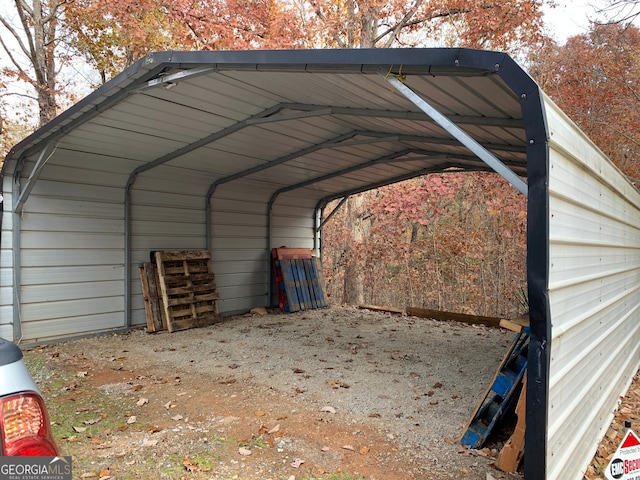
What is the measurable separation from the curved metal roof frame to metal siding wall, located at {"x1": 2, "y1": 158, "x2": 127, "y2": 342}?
21cm

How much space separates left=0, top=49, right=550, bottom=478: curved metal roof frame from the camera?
1968 millimetres

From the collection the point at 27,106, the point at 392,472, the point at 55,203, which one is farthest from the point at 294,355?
the point at 27,106

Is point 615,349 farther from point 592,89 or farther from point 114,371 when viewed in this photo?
point 592,89

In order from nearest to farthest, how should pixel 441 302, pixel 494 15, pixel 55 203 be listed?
pixel 55 203 < pixel 494 15 < pixel 441 302

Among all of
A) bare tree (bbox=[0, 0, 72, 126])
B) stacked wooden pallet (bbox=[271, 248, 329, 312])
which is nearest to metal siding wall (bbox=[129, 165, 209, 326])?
stacked wooden pallet (bbox=[271, 248, 329, 312])

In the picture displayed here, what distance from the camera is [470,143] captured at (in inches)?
96.7

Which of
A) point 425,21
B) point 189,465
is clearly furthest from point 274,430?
point 425,21

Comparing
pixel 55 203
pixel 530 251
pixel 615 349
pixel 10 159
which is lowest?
pixel 615 349

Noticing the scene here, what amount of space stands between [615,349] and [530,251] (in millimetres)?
2556

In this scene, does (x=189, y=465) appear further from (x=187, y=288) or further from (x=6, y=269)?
(x=187, y=288)

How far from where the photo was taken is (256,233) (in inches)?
358

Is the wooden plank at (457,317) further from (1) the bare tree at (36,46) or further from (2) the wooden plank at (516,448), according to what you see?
(1) the bare tree at (36,46)

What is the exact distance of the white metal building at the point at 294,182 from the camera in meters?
2.09

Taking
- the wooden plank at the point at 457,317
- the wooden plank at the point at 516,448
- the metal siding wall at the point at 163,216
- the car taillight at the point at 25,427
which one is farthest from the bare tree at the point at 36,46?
the wooden plank at the point at 516,448
